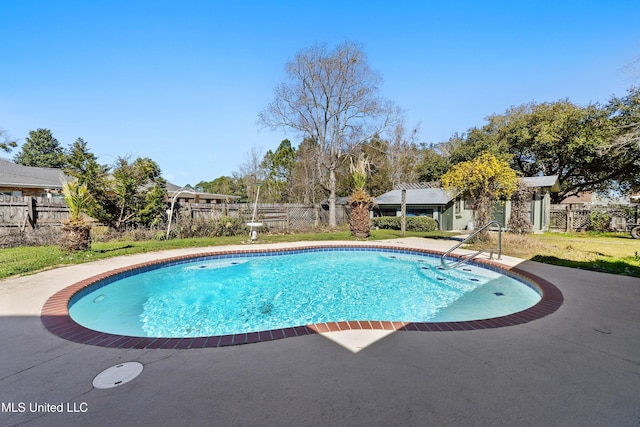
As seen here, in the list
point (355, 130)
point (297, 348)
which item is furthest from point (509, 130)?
point (297, 348)

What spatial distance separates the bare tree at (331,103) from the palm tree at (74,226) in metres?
12.0

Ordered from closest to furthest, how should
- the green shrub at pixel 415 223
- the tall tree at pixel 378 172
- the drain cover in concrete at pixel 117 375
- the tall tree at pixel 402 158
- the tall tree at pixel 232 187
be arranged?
the drain cover in concrete at pixel 117 375 → the green shrub at pixel 415 223 → the tall tree at pixel 378 172 → the tall tree at pixel 402 158 → the tall tree at pixel 232 187

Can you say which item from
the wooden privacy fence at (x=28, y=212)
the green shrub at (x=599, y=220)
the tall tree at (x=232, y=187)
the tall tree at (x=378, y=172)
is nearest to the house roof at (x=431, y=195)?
the green shrub at (x=599, y=220)

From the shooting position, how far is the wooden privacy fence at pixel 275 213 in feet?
46.5

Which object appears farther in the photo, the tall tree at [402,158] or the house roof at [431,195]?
the tall tree at [402,158]

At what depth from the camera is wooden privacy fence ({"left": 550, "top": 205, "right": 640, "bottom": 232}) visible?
609 inches

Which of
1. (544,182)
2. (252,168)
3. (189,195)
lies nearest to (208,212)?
(189,195)

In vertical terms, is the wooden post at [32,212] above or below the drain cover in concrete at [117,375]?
above

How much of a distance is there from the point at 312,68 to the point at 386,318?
16378 millimetres

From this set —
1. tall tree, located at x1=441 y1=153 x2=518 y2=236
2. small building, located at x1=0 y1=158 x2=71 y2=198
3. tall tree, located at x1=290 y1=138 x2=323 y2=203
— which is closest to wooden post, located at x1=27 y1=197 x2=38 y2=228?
small building, located at x1=0 y1=158 x2=71 y2=198

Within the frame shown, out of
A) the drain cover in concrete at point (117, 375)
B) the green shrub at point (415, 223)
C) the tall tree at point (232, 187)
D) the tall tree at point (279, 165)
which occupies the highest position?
the tall tree at point (279, 165)

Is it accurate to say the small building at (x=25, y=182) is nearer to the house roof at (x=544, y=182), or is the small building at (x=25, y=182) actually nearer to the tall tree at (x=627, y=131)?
the house roof at (x=544, y=182)

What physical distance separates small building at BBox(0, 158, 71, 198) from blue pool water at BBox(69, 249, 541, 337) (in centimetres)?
1423

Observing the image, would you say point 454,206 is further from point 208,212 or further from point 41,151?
point 41,151
